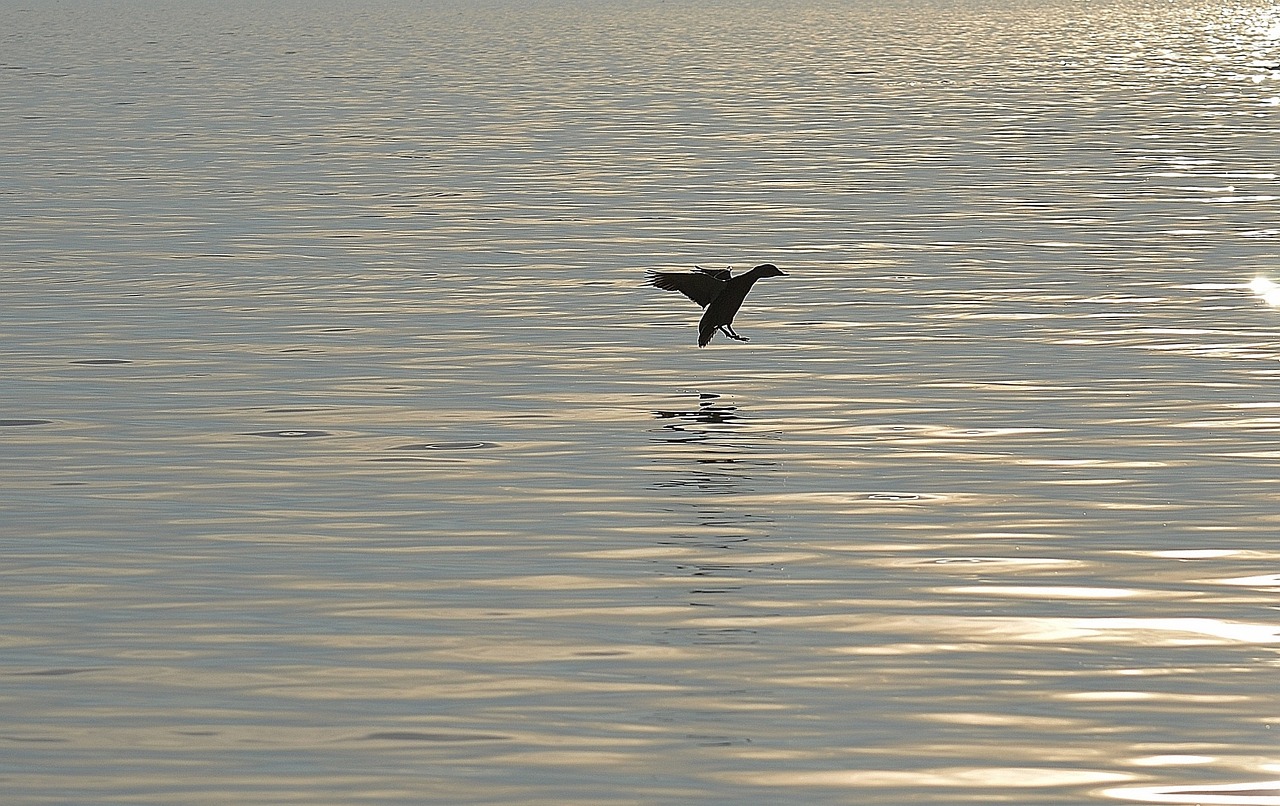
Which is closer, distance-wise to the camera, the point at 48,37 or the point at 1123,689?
the point at 1123,689

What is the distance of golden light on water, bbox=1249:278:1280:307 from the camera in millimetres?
31703

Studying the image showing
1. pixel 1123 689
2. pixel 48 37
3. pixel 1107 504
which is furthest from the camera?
pixel 48 37

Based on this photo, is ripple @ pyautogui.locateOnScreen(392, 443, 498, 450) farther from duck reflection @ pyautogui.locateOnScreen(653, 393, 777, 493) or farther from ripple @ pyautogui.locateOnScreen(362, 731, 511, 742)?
ripple @ pyautogui.locateOnScreen(362, 731, 511, 742)

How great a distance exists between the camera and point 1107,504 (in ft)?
65.0

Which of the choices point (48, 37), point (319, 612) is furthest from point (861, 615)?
point (48, 37)

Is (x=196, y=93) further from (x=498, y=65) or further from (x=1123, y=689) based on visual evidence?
(x=1123, y=689)

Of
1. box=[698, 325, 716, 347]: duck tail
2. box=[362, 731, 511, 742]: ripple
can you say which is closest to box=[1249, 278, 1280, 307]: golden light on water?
box=[698, 325, 716, 347]: duck tail

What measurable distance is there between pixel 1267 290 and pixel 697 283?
10.3 metres

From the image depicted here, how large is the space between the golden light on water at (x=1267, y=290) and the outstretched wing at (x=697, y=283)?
28.8 ft

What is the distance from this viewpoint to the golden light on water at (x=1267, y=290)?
31703 millimetres

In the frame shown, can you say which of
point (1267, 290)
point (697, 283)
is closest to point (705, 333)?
point (697, 283)

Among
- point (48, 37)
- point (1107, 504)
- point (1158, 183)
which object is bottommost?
point (48, 37)

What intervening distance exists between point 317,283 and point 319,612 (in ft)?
60.8

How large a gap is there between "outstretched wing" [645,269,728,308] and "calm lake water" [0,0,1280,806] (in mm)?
978
